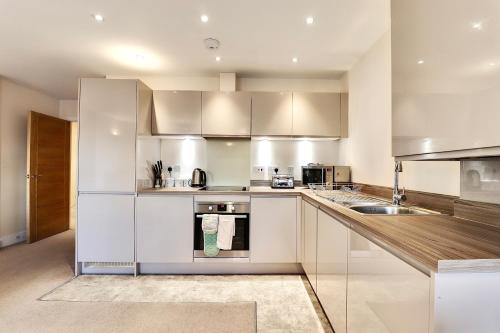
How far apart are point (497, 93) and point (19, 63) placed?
4.36m

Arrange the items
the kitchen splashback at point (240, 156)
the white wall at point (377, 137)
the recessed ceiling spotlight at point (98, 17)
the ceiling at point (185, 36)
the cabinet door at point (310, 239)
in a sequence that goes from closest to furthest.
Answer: the white wall at point (377, 137), the ceiling at point (185, 36), the recessed ceiling spotlight at point (98, 17), the cabinet door at point (310, 239), the kitchen splashback at point (240, 156)

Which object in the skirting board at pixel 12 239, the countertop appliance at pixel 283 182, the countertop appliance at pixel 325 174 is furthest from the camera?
the skirting board at pixel 12 239

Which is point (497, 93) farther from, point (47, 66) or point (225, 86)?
point (47, 66)

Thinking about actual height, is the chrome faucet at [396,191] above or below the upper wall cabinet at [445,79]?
below

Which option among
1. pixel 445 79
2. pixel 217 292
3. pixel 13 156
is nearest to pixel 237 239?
pixel 217 292

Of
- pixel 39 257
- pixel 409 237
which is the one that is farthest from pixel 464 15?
pixel 39 257

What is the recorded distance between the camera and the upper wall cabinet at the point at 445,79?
83 centimetres

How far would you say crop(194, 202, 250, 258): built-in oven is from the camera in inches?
111

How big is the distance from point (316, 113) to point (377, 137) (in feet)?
2.96

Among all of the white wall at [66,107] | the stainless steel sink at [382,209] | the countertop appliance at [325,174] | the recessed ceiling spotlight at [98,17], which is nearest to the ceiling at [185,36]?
the recessed ceiling spotlight at [98,17]

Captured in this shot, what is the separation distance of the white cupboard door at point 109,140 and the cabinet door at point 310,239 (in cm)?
185

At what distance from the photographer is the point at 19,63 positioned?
313 cm

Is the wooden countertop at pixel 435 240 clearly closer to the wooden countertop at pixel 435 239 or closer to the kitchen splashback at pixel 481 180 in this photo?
the wooden countertop at pixel 435 239

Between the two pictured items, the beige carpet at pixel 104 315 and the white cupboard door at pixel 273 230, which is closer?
the beige carpet at pixel 104 315
